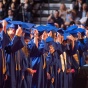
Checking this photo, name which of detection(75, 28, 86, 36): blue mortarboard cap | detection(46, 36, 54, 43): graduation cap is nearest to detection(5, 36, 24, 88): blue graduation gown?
detection(46, 36, 54, 43): graduation cap

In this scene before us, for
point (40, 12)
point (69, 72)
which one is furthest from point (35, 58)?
point (40, 12)

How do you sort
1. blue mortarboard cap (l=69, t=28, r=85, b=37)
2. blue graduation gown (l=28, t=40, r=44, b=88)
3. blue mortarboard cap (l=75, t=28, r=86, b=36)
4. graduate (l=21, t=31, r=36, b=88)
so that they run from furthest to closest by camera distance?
blue mortarboard cap (l=75, t=28, r=86, b=36)
blue mortarboard cap (l=69, t=28, r=85, b=37)
blue graduation gown (l=28, t=40, r=44, b=88)
graduate (l=21, t=31, r=36, b=88)

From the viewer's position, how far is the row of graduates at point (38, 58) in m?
5.93

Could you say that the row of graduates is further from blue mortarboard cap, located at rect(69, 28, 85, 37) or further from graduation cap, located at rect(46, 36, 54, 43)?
blue mortarboard cap, located at rect(69, 28, 85, 37)

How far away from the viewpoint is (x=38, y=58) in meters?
6.75

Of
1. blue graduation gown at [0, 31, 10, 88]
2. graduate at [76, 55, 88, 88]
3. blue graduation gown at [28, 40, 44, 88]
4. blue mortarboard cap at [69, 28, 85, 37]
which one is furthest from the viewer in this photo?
blue mortarboard cap at [69, 28, 85, 37]

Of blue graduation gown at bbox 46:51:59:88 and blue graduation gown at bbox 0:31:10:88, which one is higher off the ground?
blue graduation gown at bbox 0:31:10:88

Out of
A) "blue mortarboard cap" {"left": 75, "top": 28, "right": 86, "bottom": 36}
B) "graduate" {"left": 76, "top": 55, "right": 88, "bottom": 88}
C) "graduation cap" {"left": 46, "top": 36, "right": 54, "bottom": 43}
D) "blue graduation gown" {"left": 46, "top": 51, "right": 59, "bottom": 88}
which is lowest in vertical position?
"graduate" {"left": 76, "top": 55, "right": 88, "bottom": 88}

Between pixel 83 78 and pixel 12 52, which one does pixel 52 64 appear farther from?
pixel 12 52

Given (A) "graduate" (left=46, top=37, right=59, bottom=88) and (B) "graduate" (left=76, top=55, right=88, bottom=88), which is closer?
(A) "graduate" (left=46, top=37, right=59, bottom=88)

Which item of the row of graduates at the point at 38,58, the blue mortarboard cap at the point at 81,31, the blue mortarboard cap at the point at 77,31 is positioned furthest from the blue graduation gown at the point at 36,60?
the blue mortarboard cap at the point at 81,31

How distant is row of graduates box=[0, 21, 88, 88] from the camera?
19.4 ft

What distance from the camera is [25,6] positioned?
1388cm

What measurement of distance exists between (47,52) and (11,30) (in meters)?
1.00
